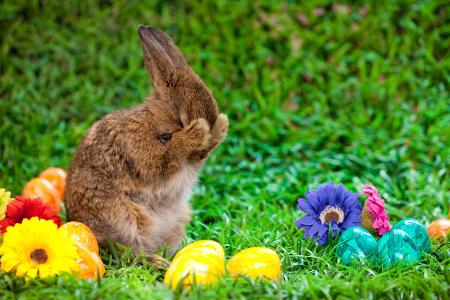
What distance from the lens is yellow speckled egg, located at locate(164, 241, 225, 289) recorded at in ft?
10.7

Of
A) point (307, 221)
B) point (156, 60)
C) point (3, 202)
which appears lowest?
point (307, 221)

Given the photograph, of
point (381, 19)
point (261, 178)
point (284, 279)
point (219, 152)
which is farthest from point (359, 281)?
point (381, 19)

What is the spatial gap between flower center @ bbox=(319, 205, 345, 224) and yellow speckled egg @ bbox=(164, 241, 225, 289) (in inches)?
32.5

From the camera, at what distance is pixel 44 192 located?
188 inches

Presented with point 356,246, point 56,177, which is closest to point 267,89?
point 56,177

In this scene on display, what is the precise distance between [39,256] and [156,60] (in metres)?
1.25

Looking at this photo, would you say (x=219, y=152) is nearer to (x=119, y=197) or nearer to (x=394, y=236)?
(x=119, y=197)

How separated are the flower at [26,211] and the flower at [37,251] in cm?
53

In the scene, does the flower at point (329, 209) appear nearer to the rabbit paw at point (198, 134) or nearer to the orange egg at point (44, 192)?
the rabbit paw at point (198, 134)

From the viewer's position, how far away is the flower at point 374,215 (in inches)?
156

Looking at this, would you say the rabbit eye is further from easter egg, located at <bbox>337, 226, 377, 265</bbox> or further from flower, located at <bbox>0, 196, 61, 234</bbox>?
easter egg, located at <bbox>337, 226, 377, 265</bbox>

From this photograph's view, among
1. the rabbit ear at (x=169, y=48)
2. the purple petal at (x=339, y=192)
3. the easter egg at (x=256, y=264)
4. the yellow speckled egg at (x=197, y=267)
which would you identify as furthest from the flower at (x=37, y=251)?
the purple petal at (x=339, y=192)

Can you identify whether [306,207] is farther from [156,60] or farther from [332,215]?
[156,60]

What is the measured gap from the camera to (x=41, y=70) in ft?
21.2
